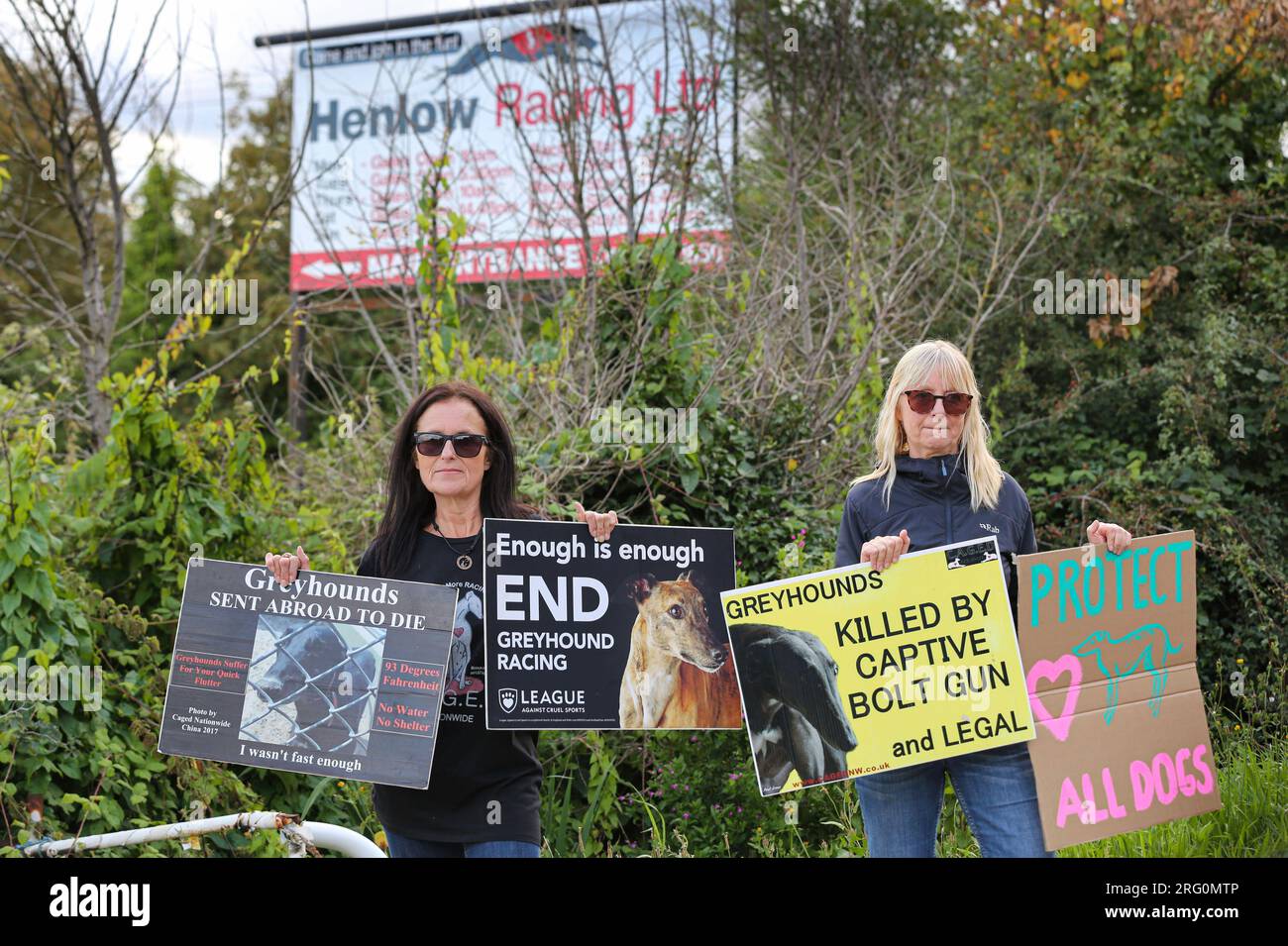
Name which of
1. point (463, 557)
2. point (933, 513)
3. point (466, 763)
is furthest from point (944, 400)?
point (466, 763)

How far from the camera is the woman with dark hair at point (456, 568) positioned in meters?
3.03

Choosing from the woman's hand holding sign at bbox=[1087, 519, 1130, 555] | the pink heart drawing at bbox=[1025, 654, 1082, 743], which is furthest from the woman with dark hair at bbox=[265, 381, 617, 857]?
Answer: the woman's hand holding sign at bbox=[1087, 519, 1130, 555]

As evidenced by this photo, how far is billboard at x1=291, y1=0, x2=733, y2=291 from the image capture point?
797 centimetres

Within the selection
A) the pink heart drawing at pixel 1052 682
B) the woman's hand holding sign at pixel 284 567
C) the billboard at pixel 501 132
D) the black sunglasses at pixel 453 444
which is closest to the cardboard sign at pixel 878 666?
the pink heart drawing at pixel 1052 682

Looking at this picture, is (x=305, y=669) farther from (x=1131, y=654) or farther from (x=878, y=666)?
(x=1131, y=654)

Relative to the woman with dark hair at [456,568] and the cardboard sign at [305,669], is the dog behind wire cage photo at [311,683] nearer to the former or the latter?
the cardboard sign at [305,669]

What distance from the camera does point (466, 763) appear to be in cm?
310

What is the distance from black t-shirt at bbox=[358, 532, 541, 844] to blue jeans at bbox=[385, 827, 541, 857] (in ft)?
0.06

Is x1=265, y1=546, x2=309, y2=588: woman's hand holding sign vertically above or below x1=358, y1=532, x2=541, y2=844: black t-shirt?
above

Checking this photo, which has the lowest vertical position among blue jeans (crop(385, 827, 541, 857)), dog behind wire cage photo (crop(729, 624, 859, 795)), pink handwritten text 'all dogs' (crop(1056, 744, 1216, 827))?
blue jeans (crop(385, 827, 541, 857))

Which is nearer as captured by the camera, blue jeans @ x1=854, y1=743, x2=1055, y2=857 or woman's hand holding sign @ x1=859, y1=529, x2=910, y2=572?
blue jeans @ x1=854, y1=743, x2=1055, y2=857

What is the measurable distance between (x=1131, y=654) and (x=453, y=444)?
2.04 metres

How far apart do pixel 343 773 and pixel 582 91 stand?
5699mm

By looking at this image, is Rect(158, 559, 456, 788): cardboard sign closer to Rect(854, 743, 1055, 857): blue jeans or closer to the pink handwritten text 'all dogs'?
Rect(854, 743, 1055, 857): blue jeans
